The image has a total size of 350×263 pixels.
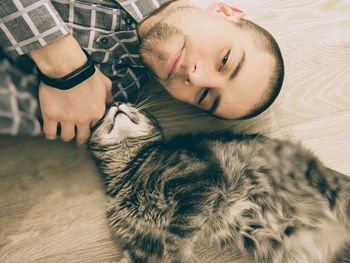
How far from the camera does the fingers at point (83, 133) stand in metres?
1.11

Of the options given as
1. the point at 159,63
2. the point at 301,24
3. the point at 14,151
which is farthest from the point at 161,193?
the point at 301,24

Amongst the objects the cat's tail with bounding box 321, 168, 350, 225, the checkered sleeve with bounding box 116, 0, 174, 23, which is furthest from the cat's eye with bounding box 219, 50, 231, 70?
the cat's tail with bounding box 321, 168, 350, 225

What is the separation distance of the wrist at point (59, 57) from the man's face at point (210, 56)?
20 cm

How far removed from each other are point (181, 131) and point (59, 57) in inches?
21.6

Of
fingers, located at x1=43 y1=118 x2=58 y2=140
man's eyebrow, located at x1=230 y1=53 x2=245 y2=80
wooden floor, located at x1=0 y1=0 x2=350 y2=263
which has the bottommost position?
wooden floor, located at x1=0 y1=0 x2=350 y2=263

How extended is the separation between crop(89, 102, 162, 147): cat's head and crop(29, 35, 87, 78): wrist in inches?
7.9

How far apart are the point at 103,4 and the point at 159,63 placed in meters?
0.28

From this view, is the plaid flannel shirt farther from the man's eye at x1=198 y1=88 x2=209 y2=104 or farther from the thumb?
the man's eye at x1=198 y1=88 x2=209 y2=104

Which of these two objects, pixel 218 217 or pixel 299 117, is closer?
pixel 218 217

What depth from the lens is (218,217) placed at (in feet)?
3.68

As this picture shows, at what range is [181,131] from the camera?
1.34 metres

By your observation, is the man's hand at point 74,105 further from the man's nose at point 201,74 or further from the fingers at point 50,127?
the man's nose at point 201,74

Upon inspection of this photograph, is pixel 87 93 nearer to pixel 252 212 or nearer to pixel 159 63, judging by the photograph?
pixel 159 63

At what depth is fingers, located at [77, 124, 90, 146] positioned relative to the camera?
111cm
